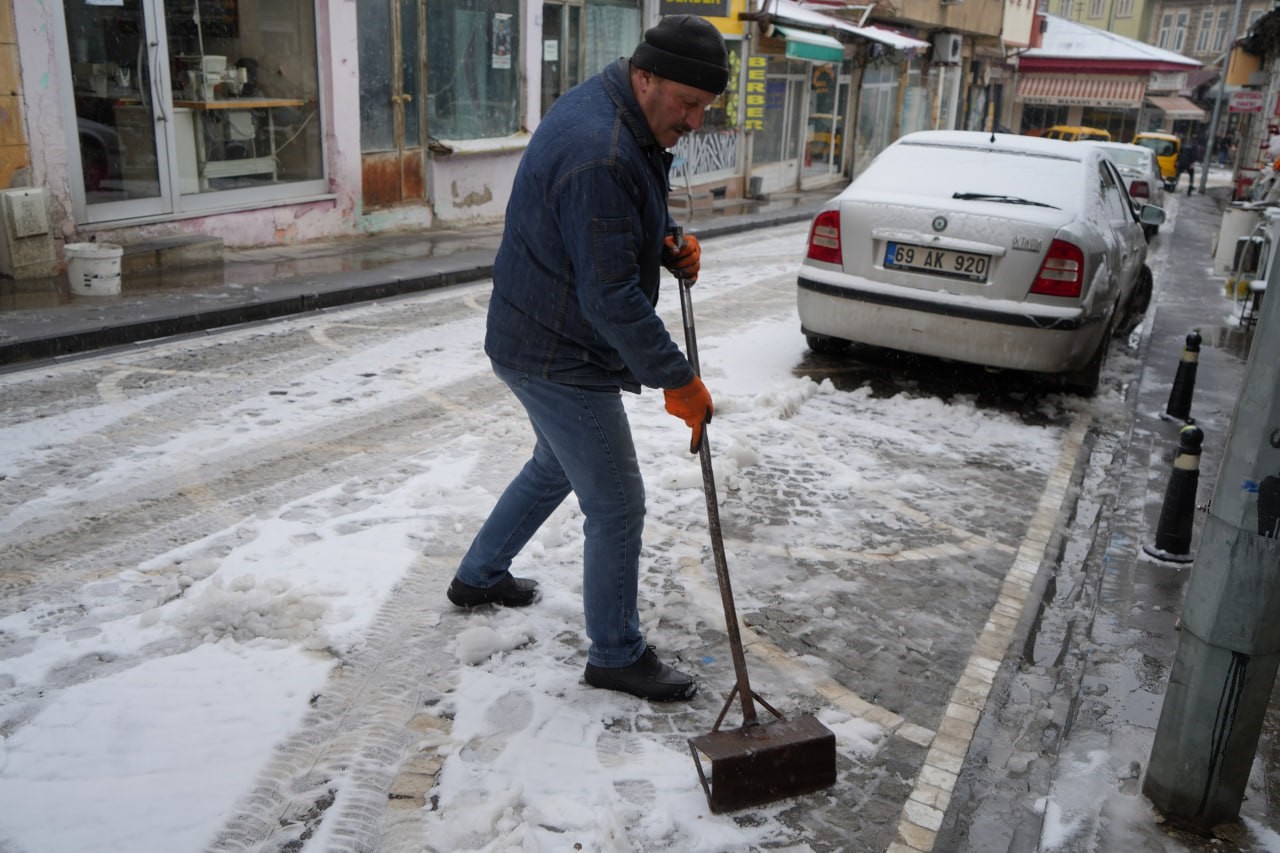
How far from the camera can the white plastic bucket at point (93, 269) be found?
8.23m

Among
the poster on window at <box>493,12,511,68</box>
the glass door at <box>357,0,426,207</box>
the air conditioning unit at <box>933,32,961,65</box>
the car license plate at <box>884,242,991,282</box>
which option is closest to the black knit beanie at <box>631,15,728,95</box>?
the car license plate at <box>884,242,991,282</box>

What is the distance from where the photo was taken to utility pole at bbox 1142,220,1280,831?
2.50m

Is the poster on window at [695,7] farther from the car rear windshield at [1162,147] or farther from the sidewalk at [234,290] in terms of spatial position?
the car rear windshield at [1162,147]

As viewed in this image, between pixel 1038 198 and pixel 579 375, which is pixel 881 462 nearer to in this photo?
pixel 1038 198

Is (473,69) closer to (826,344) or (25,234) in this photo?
(25,234)

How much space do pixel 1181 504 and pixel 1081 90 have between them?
45.8m

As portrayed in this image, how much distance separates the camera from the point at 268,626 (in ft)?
11.7

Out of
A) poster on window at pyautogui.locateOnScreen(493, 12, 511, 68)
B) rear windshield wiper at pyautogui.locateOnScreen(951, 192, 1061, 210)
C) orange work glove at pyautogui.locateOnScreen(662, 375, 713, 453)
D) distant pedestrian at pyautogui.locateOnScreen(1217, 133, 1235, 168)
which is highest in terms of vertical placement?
poster on window at pyautogui.locateOnScreen(493, 12, 511, 68)

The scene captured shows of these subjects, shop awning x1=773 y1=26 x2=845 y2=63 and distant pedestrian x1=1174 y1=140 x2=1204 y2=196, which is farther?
distant pedestrian x1=1174 y1=140 x2=1204 y2=196

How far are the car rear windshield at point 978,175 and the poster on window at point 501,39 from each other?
852cm

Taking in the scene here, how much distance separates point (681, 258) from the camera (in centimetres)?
326

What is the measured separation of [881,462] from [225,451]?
11.3 ft

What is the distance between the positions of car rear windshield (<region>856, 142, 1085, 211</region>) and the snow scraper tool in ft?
14.8

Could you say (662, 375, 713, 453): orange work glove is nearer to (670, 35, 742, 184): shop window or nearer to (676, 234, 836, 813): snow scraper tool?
(676, 234, 836, 813): snow scraper tool
